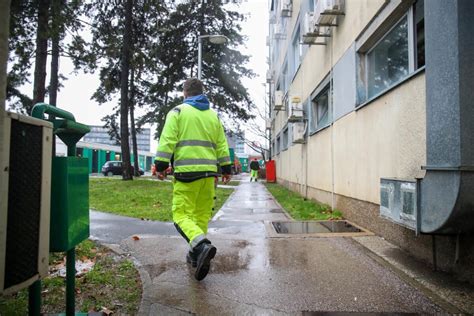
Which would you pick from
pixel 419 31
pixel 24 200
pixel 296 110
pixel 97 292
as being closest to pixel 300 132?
pixel 296 110

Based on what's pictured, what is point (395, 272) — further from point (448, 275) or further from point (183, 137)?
point (183, 137)

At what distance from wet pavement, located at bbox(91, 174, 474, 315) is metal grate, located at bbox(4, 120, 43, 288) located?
3.81 feet

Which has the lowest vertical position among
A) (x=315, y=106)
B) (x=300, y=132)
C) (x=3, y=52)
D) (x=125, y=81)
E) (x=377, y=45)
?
(x=3, y=52)

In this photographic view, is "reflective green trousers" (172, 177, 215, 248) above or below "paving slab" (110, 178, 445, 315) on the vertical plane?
above

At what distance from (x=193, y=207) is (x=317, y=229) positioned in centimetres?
326

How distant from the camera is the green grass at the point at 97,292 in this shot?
3.07 m

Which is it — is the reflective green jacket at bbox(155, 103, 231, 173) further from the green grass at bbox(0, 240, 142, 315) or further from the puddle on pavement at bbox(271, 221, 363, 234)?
the puddle on pavement at bbox(271, 221, 363, 234)

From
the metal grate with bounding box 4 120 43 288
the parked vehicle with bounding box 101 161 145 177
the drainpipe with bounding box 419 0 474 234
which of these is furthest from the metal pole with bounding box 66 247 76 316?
the parked vehicle with bounding box 101 161 145 177

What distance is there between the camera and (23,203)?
2051mm

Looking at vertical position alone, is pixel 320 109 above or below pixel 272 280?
above

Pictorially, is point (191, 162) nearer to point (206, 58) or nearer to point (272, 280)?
point (272, 280)

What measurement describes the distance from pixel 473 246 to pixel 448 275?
1.49 feet

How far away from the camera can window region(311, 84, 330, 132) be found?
1034 centimetres

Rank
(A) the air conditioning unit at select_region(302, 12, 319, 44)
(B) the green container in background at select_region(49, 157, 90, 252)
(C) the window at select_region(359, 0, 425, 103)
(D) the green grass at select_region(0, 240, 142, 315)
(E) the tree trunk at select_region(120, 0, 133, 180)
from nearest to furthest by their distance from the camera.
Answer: (B) the green container in background at select_region(49, 157, 90, 252), (D) the green grass at select_region(0, 240, 142, 315), (C) the window at select_region(359, 0, 425, 103), (A) the air conditioning unit at select_region(302, 12, 319, 44), (E) the tree trunk at select_region(120, 0, 133, 180)
